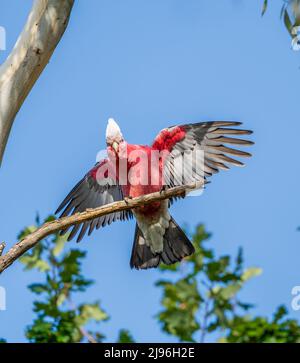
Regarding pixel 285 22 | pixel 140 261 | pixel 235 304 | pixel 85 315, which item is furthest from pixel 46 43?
pixel 235 304

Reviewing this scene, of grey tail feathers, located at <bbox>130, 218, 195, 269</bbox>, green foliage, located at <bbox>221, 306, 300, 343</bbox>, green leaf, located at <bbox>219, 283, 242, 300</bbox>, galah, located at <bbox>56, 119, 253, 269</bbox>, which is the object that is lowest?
green foliage, located at <bbox>221, 306, 300, 343</bbox>

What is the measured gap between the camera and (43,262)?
9109mm

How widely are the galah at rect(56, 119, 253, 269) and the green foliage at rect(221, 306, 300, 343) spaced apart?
1030 millimetres

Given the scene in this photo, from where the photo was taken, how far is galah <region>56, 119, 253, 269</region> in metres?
8.27

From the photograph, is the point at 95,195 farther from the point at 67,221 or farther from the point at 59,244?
the point at 67,221

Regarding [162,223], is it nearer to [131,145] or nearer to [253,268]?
[131,145]

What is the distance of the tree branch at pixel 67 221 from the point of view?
20.6 feet

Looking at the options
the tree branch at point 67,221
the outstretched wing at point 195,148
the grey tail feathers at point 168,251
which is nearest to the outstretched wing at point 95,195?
the grey tail feathers at point 168,251

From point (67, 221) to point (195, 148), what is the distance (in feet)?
7.33

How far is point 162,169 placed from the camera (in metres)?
8.45

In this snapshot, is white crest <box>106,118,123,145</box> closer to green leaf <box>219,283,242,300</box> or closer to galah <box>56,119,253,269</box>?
galah <box>56,119,253,269</box>

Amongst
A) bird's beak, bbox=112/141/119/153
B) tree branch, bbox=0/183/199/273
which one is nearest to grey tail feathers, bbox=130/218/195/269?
bird's beak, bbox=112/141/119/153

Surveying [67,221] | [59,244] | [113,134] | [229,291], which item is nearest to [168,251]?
[229,291]
